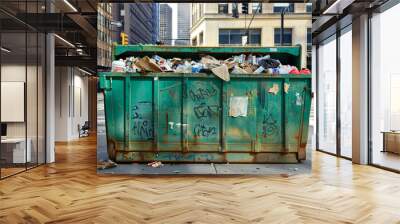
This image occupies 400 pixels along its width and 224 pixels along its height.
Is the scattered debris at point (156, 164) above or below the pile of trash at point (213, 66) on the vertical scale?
below

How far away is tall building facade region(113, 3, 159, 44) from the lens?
5129 millimetres

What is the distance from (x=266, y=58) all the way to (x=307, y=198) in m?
2.29

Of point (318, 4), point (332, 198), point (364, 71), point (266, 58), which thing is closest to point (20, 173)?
point (266, 58)

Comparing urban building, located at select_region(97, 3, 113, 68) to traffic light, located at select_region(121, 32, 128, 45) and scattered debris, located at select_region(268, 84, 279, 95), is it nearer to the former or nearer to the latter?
traffic light, located at select_region(121, 32, 128, 45)

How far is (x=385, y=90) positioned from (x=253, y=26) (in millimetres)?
2458

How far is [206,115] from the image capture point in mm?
5273

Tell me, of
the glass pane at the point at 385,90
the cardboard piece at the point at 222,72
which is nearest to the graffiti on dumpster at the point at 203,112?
the cardboard piece at the point at 222,72

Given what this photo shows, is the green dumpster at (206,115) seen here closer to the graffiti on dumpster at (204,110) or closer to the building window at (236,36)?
the graffiti on dumpster at (204,110)

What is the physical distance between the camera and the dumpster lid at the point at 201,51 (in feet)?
17.1

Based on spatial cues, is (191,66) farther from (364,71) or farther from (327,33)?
(327,33)

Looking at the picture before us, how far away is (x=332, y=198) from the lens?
11.8 feet

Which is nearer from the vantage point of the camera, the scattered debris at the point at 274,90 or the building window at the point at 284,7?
the building window at the point at 284,7

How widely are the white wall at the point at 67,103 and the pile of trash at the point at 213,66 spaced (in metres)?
7.68

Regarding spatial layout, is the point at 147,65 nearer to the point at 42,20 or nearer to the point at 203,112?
the point at 203,112
